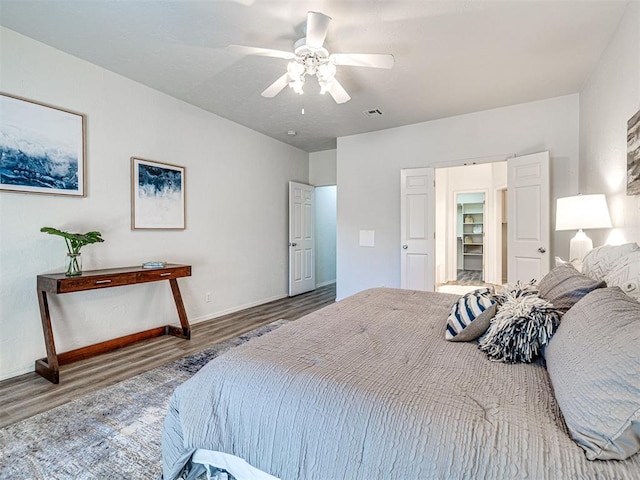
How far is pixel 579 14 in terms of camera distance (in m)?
2.28

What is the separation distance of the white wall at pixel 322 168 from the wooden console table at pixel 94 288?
11.1 feet

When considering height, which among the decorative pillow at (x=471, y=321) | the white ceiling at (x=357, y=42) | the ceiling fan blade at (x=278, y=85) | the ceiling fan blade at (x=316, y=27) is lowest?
the decorative pillow at (x=471, y=321)

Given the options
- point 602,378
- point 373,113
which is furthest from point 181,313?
point 602,378

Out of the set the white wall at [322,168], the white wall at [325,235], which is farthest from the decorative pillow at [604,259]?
the white wall at [325,235]

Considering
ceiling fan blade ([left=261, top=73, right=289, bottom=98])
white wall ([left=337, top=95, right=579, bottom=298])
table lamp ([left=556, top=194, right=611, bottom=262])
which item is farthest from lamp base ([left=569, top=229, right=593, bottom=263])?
ceiling fan blade ([left=261, top=73, right=289, bottom=98])

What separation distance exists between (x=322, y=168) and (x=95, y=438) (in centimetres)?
520

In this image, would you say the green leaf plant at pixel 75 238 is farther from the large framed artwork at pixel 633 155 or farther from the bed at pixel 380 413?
the large framed artwork at pixel 633 155

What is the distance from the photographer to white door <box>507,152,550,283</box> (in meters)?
3.59

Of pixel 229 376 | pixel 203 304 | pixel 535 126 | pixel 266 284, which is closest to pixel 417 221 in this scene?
pixel 535 126

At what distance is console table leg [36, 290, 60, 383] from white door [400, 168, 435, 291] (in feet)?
12.8

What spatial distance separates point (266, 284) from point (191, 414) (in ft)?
13.1

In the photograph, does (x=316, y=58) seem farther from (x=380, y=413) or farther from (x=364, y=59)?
(x=380, y=413)

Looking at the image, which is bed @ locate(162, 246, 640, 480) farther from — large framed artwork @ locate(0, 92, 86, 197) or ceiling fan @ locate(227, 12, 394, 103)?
large framed artwork @ locate(0, 92, 86, 197)

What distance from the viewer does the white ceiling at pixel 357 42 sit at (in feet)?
7.25
